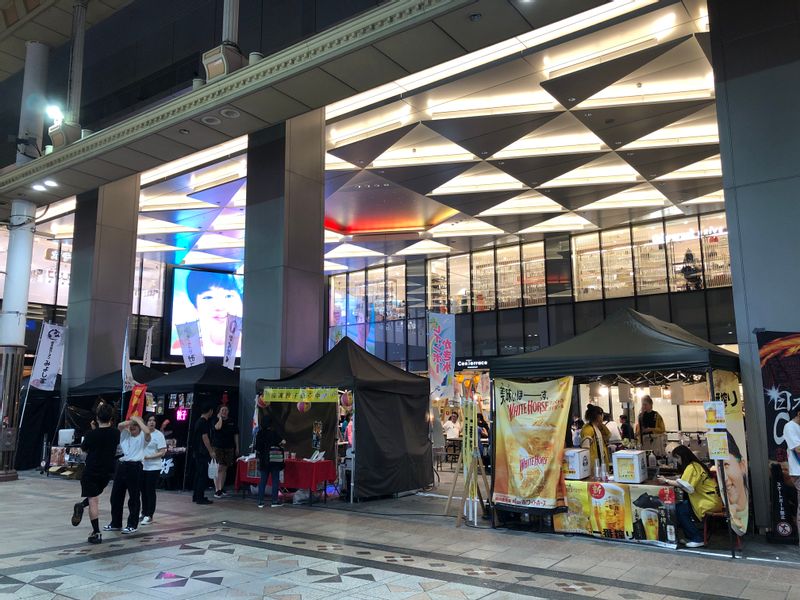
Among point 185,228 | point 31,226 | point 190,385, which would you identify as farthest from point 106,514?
point 185,228

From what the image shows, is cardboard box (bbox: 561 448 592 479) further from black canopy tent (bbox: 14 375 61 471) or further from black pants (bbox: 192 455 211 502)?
black canopy tent (bbox: 14 375 61 471)

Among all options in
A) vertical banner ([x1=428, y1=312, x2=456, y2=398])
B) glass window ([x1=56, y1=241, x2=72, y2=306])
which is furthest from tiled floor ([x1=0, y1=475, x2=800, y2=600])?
glass window ([x1=56, y1=241, x2=72, y2=306])

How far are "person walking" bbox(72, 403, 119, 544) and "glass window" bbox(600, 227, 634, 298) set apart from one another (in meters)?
17.6

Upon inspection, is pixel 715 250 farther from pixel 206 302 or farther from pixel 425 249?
pixel 206 302

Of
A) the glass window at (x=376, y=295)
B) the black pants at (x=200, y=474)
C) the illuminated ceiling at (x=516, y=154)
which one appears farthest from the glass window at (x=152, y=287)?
the black pants at (x=200, y=474)

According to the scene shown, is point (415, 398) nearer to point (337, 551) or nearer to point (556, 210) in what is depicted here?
point (337, 551)

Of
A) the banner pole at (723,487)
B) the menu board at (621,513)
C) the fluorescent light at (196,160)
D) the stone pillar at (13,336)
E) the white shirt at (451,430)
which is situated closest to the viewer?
the banner pole at (723,487)

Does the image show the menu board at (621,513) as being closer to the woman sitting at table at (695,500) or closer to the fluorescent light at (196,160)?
the woman sitting at table at (695,500)

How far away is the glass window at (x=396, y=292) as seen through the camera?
86.0 feet

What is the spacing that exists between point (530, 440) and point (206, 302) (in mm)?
24066

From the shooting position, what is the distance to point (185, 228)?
2159 centimetres

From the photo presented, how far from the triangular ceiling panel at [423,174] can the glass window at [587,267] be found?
785 cm

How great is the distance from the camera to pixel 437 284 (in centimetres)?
2533

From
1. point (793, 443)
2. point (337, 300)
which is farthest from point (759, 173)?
point (337, 300)
